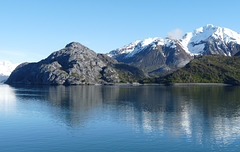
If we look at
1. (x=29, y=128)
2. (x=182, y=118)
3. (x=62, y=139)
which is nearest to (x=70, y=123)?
(x=29, y=128)

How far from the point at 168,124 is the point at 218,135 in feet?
58.2

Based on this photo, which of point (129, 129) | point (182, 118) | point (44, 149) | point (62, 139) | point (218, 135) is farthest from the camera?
point (182, 118)

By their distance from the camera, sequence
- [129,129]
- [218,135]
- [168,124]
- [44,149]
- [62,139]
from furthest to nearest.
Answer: [168,124]
[129,129]
[218,135]
[62,139]
[44,149]

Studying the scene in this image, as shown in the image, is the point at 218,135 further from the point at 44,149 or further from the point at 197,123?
the point at 44,149

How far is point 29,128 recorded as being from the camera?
245 ft

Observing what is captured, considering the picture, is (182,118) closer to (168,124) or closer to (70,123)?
(168,124)

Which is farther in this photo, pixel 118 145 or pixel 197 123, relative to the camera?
pixel 197 123

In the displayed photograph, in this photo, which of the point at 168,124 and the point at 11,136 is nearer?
the point at 11,136


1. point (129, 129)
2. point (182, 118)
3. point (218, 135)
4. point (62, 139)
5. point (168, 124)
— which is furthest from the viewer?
point (182, 118)

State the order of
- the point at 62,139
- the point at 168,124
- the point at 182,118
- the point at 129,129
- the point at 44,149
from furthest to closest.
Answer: the point at 182,118 < the point at 168,124 < the point at 129,129 < the point at 62,139 < the point at 44,149

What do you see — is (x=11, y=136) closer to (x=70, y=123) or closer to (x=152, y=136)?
(x=70, y=123)

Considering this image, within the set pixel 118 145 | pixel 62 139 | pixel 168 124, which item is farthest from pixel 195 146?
pixel 62 139

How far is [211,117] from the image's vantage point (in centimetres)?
9469

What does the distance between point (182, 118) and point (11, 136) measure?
5961cm
